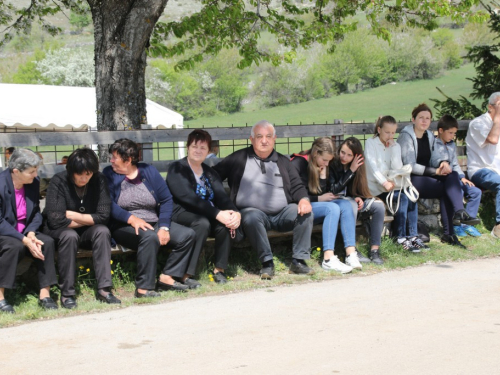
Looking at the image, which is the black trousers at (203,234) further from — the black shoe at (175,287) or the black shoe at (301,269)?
the black shoe at (301,269)

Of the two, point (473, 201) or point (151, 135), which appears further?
point (473, 201)

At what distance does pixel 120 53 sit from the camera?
28.7 ft

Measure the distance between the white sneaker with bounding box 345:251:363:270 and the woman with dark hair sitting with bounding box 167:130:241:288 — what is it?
1256 millimetres

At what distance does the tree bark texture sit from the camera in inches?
340

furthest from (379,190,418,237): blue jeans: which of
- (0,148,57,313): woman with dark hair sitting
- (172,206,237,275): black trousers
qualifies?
(0,148,57,313): woman with dark hair sitting

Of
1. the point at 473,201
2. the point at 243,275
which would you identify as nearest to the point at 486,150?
the point at 473,201

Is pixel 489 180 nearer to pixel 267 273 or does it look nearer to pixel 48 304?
pixel 267 273

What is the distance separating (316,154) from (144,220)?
1.98m

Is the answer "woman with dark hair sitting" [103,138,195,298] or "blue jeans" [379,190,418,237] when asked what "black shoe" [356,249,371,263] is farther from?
"woman with dark hair sitting" [103,138,195,298]

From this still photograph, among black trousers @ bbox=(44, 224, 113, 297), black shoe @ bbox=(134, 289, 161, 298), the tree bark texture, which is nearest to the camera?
black trousers @ bbox=(44, 224, 113, 297)

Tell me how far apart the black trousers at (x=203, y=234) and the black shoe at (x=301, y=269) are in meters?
0.67

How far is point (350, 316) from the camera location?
5.05m

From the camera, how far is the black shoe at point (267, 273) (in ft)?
20.6

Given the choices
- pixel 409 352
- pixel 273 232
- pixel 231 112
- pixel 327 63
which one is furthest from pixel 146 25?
pixel 327 63
